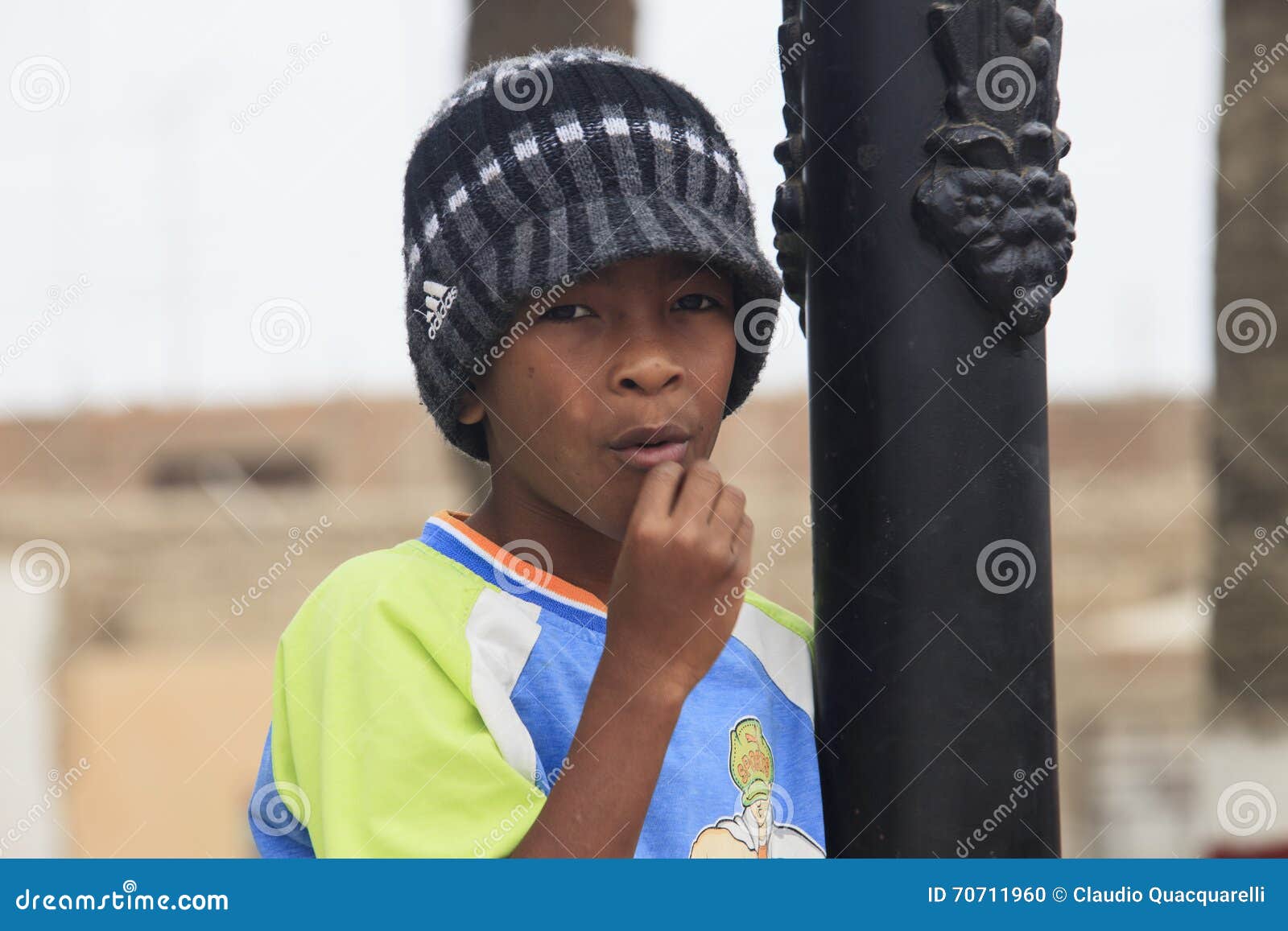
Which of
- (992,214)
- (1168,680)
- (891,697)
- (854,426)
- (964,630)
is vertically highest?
(992,214)

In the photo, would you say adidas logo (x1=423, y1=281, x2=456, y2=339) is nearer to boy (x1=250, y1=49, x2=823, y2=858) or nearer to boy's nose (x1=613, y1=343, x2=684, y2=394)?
boy (x1=250, y1=49, x2=823, y2=858)

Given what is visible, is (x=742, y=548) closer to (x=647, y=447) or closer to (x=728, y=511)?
(x=728, y=511)

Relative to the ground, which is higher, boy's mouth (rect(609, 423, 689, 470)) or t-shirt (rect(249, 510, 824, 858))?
boy's mouth (rect(609, 423, 689, 470))

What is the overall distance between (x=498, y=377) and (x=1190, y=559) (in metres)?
15.0

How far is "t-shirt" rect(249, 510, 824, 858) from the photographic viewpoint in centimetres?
147

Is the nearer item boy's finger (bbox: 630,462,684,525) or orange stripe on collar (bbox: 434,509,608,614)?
boy's finger (bbox: 630,462,684,525)

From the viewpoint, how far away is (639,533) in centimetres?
146

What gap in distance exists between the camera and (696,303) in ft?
5.80

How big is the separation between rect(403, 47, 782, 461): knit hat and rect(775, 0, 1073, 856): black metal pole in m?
0.24

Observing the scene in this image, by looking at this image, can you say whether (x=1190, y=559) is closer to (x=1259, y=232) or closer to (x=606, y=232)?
(x=1259, y=232)

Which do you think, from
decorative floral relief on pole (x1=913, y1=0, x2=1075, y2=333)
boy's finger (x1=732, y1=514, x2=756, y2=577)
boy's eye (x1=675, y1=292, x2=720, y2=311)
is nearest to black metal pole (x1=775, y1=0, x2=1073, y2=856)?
decorative floral relief on pole (x1=913, y1=0, x2=1075, y2=333)

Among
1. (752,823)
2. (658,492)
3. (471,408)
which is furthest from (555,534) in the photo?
(752,823)

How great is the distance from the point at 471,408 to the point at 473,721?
52cm
